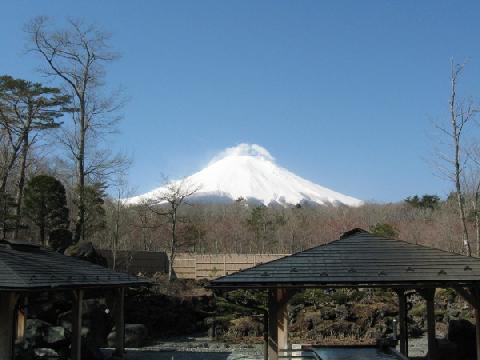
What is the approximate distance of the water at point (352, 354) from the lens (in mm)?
7133

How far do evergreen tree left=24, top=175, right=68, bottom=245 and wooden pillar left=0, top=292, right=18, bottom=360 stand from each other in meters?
11.1

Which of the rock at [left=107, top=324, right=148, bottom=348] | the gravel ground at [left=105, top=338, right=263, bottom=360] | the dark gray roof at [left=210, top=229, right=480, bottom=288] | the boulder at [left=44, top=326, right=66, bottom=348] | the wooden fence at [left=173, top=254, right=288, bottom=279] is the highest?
the dark gray roof at [left=210, top=229, right=480, bottom=288]

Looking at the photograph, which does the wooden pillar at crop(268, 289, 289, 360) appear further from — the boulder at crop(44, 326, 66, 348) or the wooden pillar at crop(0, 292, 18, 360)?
the boulder at crop(44, 326, 66, 348)

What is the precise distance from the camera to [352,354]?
7445 millimetres

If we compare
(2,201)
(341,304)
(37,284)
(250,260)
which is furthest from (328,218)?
(37,284)

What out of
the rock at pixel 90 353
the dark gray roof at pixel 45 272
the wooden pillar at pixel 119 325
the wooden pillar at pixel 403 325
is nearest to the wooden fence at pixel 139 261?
the wooden pillar at pixel 119 325

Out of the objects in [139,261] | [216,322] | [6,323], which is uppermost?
[139,261]

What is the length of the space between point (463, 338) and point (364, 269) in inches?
185

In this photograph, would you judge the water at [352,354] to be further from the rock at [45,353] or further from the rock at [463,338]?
the rock at [45,353]

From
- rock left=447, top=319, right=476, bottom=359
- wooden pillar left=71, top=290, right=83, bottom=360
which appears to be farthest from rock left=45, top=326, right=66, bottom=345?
rock left=447, top=319, right=476, bottom=359

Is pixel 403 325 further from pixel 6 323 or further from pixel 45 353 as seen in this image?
pixel 45 353

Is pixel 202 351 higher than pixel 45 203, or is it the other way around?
pixel 45 203

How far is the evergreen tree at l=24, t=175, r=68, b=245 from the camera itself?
19.6 meters

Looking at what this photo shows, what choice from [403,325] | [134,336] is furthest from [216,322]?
[403,325]
